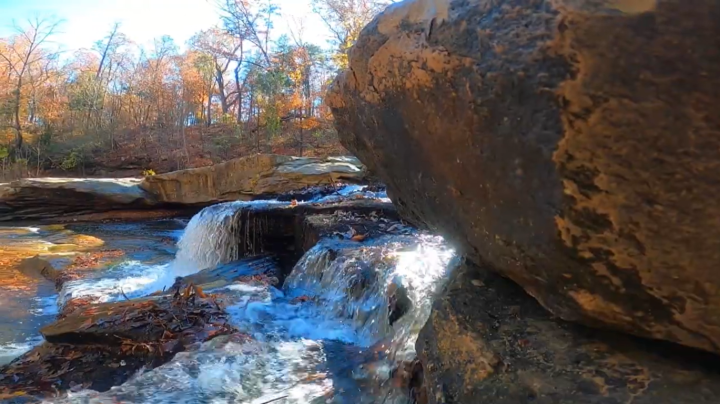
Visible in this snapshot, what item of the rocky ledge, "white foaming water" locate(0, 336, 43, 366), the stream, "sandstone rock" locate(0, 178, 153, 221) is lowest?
"white foaming water" locate(0, 336, 43, 366)

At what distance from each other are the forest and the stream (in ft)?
46.3

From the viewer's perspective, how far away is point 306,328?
406 centimetres

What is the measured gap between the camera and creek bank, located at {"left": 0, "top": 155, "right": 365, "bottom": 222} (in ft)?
39.5

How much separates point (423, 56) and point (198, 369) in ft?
8.35

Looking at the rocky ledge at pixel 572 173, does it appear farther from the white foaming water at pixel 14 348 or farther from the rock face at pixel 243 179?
the rock face at pixel 243 179

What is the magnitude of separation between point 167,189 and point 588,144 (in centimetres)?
1255

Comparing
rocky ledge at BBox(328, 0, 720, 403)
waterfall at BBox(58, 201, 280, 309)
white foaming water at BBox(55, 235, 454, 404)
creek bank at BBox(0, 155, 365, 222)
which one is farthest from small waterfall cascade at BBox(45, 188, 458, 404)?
creek bank at BBox(0, 155, 365, 222)

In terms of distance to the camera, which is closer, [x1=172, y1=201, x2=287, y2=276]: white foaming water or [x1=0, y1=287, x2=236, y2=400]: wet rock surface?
[x1=0, y1=287, x2=236, y2=400]: wet rock surface

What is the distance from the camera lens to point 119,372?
3244mm

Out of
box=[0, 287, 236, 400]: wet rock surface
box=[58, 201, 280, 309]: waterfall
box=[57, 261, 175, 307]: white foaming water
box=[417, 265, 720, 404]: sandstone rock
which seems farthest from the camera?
box=[58, 201, 280, 309]: waterfall

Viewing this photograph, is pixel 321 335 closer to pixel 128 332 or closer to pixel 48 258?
pixel 128 332

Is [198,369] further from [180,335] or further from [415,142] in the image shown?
[415,142]

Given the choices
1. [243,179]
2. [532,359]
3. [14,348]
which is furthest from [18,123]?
[532,359]

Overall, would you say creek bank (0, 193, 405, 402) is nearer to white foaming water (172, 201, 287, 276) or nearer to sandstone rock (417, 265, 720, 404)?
white foaming water (172, 201, 287, 276)
